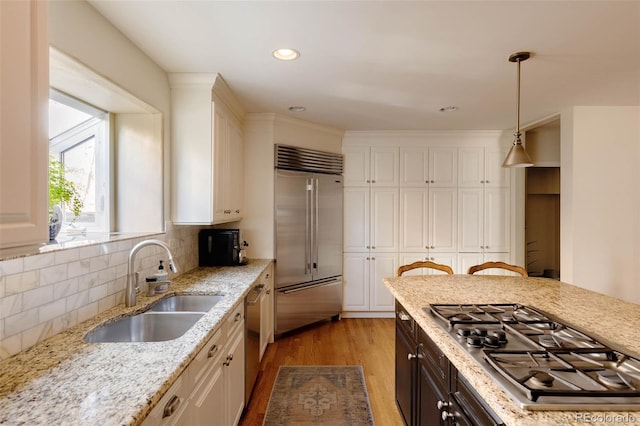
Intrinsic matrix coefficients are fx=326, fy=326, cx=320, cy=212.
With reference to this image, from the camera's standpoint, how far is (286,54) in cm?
213

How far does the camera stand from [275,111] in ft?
11.2

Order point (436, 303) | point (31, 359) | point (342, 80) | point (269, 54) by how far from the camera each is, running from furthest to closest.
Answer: point (342, 80)
point (269, 54)
point (436, 303)
point (31, 359)

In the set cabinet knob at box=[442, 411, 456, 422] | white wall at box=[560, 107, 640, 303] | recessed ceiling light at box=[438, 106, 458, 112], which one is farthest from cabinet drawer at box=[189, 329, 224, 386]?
white wall at box=[560, 107, 640, 303]

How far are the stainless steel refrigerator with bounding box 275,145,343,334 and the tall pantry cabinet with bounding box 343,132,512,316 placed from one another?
9.8 inches

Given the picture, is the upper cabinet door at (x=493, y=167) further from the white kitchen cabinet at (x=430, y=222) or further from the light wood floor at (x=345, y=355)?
the light wood floor at (x=345, y=355)

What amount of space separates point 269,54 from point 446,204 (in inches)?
122

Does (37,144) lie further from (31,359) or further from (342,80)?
(342,80)

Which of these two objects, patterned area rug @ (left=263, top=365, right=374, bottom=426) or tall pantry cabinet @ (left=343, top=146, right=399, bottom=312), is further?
tall pantry cabinet @ (left=343, top=146, right=399, bottom=312)

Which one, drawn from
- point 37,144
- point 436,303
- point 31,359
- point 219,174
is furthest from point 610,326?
point 219,174

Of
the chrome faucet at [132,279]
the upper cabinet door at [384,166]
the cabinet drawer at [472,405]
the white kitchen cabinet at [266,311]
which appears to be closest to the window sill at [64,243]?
the chrome faucet at [132,279]

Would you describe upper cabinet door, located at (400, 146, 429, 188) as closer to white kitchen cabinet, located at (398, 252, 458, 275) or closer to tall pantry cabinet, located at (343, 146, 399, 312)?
tall pantry cabinet, located at (343, 146, 399, 312)

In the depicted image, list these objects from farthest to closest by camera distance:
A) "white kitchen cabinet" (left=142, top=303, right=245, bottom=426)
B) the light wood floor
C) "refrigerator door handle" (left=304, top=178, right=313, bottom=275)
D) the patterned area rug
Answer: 1. "refrigerator door handle" (left=304, top=178, right=313, bottom=275)
2. the light wood floor
3. the patterned area rug
4. "white kitchen cabinet" (left=142, top=303, right=245, bottom=426)

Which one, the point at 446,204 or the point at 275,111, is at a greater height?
the point at 275,111

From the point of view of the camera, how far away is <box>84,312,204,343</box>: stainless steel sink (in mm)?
1642
